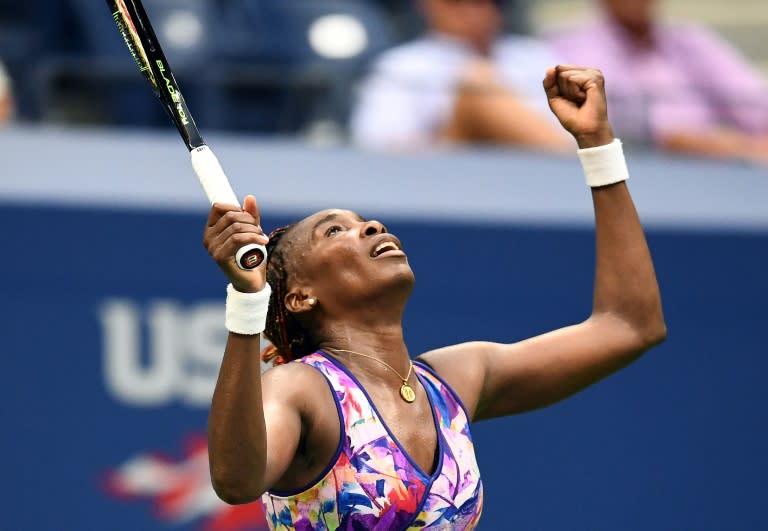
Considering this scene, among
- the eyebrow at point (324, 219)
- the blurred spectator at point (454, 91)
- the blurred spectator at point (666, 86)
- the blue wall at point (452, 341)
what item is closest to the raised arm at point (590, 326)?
the eyebrow at point (324, 219)

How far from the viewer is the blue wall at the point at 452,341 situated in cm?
550

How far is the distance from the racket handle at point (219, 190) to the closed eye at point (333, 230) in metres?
0.51

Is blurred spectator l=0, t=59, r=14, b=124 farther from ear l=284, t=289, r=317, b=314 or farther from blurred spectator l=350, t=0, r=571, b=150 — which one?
ear l=284, t=289, r=317, b=314

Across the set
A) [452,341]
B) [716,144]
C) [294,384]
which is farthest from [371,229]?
[716,144]

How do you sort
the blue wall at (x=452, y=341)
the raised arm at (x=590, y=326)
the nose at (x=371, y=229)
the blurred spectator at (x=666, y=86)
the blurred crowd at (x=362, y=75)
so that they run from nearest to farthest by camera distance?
1. the nose at (x=371, y=229)
2. the raised arm at (x=590, y=326)
3. the blue wall at (x=452, y=341)
4. the blurred crowd at (x=362, y=75)
5. the blurred spectator at (x=666, y=86)

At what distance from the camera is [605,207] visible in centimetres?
347

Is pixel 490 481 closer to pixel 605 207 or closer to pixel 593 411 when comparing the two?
pixel 593 411

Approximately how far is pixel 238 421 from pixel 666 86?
4.08 metres

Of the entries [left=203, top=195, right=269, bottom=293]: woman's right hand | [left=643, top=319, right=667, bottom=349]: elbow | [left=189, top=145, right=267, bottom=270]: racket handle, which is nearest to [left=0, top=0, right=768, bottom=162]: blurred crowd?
[left=643, top=319, right=667, bottom=349]: elbow

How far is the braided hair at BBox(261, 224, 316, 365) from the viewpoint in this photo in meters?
3.31

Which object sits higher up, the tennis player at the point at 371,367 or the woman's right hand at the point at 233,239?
the woman's right hand at the point at 233,239

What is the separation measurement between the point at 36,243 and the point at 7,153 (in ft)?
1.19

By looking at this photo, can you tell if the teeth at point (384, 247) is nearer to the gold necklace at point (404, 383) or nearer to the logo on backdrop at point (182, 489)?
the gold necklace at point (404, 383)

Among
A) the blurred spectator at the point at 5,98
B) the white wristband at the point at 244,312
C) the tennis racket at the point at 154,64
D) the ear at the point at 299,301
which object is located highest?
the blurred spectator at the point at 5,98
